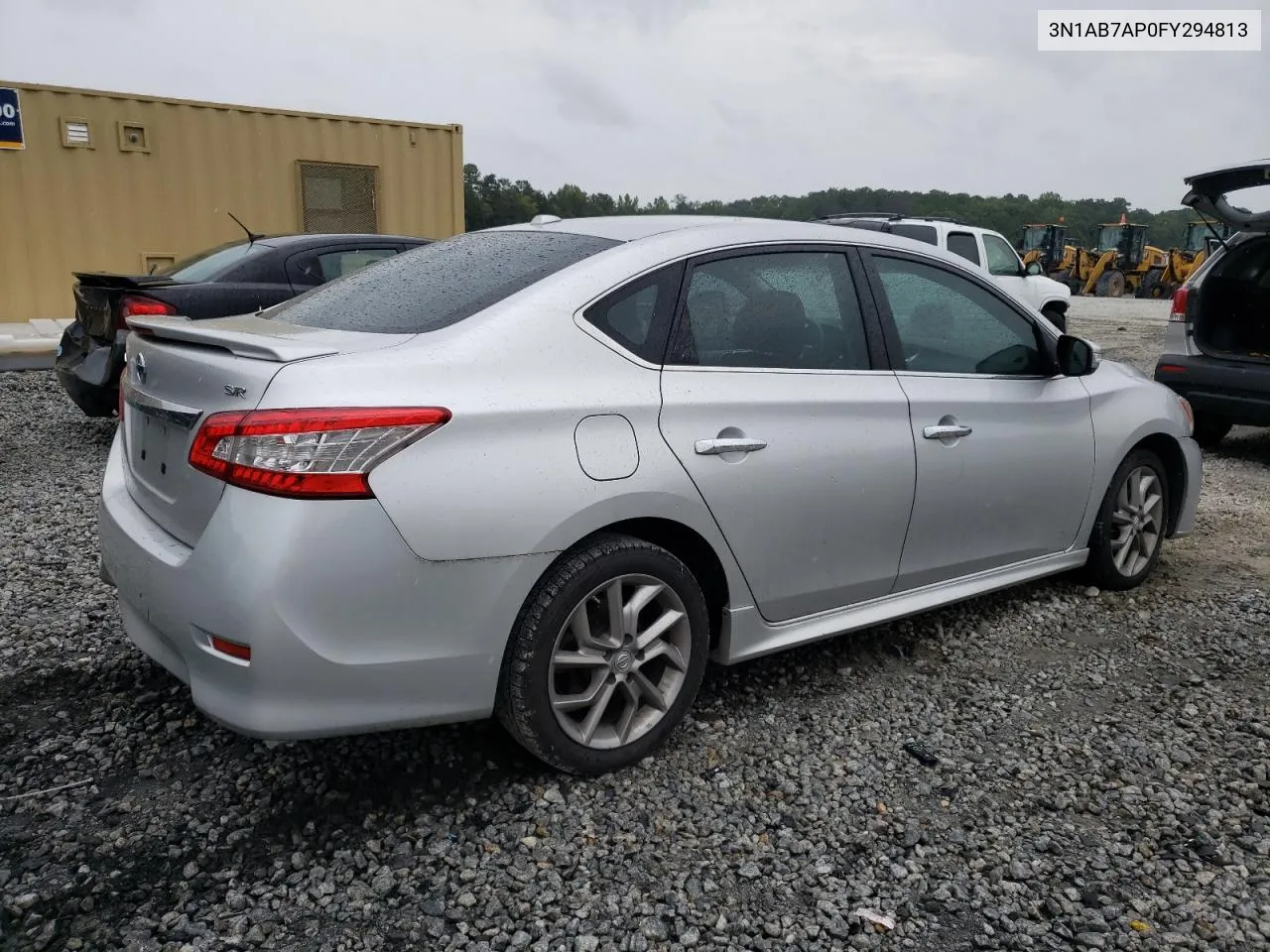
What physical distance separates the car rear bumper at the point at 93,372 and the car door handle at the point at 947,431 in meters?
4.53

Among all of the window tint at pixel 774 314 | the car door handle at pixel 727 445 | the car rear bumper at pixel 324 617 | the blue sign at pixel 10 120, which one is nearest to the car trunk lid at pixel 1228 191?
the window tint at pixel 774 314

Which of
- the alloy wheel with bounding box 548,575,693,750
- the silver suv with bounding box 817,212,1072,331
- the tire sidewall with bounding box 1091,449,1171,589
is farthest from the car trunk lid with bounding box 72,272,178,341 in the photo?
the silver suv with bounding box 817,212,1072,331

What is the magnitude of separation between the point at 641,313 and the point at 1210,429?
6627 mm

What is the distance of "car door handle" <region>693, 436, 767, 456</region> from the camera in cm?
272

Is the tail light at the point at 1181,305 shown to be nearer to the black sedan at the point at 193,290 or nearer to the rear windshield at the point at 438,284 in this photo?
the black sedan at the point at 193,290

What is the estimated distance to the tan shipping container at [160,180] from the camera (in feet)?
36.7

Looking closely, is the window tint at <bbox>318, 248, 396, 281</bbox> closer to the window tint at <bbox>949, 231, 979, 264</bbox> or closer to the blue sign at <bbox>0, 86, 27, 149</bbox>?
the blue sign at <bbox>0, 86, 27, 149</bbox>

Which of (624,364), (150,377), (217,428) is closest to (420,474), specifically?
(217,428)

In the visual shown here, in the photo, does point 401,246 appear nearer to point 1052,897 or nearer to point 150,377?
point 150,377

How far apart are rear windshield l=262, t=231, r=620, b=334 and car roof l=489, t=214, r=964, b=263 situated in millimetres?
95

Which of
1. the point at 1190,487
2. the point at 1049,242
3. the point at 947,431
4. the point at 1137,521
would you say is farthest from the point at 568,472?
the point at 1049,242

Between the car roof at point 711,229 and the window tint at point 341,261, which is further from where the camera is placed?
the window tint at point 341,261

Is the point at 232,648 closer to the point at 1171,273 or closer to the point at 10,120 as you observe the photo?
the point at 10,120

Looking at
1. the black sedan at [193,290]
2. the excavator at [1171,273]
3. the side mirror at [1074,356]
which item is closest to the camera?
the side mirror at [1074,356]
